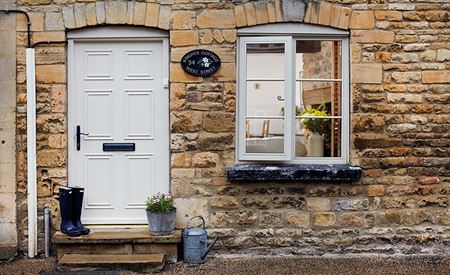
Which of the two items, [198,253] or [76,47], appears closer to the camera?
[198,253]

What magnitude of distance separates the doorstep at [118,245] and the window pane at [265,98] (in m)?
1.74

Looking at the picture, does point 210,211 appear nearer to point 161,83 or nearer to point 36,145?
point 161,83

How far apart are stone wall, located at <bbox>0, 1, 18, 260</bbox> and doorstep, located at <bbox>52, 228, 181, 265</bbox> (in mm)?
665

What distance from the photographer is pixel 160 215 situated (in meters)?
6.43

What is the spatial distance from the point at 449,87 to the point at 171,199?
3.52 meters

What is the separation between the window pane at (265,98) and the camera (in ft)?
22.4

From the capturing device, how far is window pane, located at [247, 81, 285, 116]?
22.4 ft

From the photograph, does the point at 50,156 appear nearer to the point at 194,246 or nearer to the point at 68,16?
the point at 68,16

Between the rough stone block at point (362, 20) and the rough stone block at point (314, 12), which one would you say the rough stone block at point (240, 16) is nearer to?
the rough stone block at point (314, 12)

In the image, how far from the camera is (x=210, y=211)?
6688 mm

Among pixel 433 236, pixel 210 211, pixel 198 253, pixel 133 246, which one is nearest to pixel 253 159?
pixel 210 211

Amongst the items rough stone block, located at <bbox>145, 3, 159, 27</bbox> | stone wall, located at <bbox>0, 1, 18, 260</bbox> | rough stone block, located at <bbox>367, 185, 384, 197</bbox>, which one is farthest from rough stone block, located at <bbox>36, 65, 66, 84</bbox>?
rough stone block, located at <bbox>367, 185, 384, 197</bbox>

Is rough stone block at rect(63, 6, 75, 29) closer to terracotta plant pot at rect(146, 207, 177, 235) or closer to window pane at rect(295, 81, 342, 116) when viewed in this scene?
terracotta plant pot at rect(146, 207, 177, 235)

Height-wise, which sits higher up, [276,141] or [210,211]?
[276,141]
